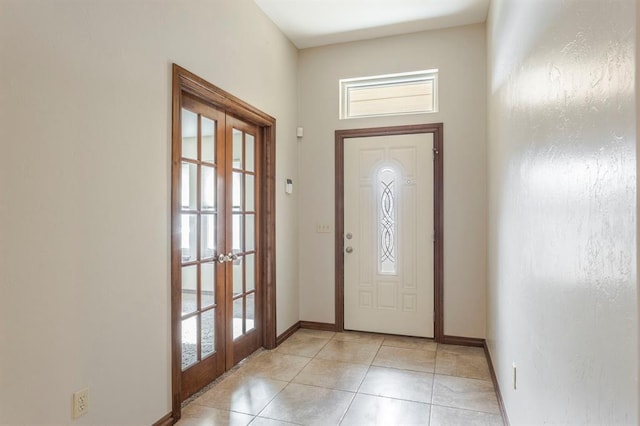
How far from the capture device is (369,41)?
398 centimetres

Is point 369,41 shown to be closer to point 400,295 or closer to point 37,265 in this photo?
point 400,295

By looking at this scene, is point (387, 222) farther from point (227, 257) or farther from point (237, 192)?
point (227, 257)

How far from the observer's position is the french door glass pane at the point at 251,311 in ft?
11.1

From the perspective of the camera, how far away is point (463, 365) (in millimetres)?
3195

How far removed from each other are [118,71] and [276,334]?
261 centimetres

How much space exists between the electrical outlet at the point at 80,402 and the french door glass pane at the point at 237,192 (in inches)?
67.5

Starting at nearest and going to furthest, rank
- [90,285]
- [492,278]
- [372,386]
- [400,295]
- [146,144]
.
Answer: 1. [90,285]
2. [146,144]
3. [372,386]
4. [492,278]
5. [400,295]

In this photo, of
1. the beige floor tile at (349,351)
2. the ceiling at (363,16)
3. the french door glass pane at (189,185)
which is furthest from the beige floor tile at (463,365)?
the ceiling at (363,16)

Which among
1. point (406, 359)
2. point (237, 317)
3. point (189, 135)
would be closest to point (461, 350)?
point (406, 359)

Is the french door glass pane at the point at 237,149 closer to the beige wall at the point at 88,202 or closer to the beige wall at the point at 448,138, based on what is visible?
the beige wall at the point at 88,202

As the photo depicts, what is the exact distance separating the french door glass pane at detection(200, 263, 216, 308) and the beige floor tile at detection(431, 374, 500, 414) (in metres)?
1.70

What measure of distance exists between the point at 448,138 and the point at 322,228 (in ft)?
5.14

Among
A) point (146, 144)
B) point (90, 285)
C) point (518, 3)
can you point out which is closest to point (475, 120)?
point (518, 3)

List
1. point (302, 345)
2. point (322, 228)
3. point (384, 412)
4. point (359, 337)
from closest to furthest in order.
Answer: point (384, 412) < point (302, 345) < point (359, 337) < point (322, 228)
